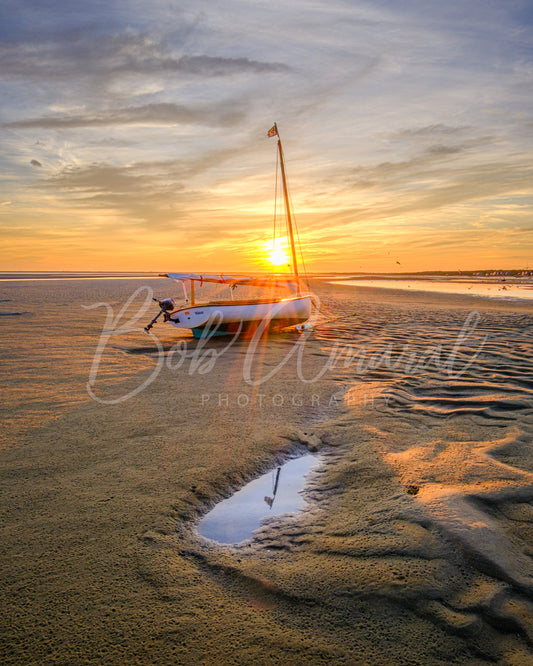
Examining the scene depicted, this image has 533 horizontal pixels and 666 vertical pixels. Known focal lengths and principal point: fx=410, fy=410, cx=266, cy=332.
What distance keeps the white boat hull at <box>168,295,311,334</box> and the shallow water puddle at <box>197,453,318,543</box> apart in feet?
28.0

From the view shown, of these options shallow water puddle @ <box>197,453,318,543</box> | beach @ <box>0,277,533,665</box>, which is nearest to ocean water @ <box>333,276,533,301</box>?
beach @ <box>0,277,533,665</box>

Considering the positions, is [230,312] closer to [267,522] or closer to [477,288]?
[267,522]

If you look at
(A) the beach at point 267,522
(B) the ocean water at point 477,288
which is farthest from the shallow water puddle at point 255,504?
(B) the ocean water at point 477,288

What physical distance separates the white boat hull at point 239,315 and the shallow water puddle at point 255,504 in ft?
28.0

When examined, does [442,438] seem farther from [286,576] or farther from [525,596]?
[286,576]

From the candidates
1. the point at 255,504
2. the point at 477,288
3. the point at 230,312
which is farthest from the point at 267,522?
the point at 477,288

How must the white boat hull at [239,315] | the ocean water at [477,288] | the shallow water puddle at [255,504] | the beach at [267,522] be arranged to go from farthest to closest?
the ocean water at [477,288] → the white boat hull at [239,315] → the shallow water puddle at [255,504] → the beach at [267,522]

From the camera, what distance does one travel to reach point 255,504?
3975 millimetres

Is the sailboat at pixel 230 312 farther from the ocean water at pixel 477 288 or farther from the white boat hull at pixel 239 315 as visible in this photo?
the ocean water at pixel 477 288

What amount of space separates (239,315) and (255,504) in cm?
970

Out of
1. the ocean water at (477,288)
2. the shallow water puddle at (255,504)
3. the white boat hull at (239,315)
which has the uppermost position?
the ocean water at (477,288)

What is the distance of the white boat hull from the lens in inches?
502

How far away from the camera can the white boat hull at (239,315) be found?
12.7 metres

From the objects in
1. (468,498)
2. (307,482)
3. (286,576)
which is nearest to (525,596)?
(468,498)
